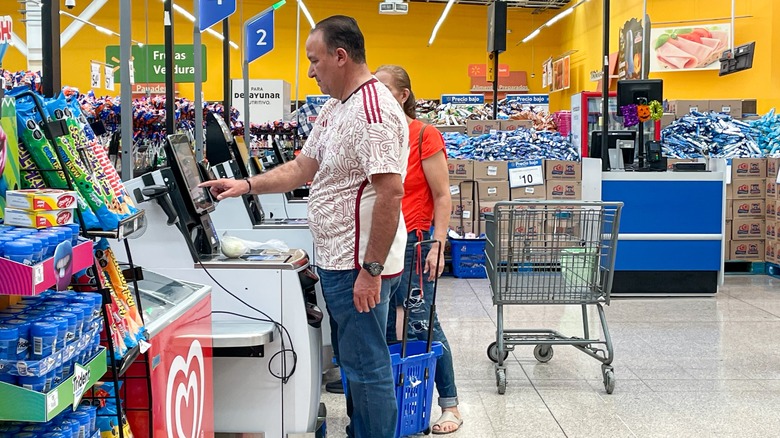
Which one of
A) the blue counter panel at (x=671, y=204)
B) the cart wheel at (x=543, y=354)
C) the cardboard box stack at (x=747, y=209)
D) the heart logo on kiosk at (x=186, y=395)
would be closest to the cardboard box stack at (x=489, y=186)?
the cardboard box stack at (x=747, y=209)

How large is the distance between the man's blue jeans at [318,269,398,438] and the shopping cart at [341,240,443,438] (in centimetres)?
60

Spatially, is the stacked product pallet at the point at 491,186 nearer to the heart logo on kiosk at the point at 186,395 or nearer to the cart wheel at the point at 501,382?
the cart wheel at the point at 501,382

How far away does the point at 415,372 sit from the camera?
357 cm

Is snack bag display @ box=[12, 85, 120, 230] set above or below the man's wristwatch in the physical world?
above

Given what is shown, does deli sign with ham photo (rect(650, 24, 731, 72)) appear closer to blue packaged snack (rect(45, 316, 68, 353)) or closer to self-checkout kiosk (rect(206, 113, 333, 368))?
self-checkout kiosk (rect(206, 113, 333, 368))

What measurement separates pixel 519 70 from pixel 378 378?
2716cm

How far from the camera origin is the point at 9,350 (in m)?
1.46

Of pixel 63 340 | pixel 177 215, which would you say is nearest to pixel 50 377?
pixel 63 340

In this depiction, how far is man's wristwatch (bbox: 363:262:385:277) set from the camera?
262 centimetres

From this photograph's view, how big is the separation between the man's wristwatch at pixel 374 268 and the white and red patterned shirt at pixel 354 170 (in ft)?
0.25

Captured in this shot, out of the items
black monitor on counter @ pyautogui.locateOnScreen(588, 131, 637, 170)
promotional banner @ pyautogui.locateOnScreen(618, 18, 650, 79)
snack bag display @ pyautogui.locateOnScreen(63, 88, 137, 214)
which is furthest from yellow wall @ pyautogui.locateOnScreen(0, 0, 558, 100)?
snack bag display @ pyautogui.locateOnScreen(63, 88, 137, 214)

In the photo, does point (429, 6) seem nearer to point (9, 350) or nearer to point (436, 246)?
point (436, 246)

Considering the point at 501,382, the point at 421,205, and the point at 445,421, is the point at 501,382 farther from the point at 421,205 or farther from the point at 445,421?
the point at 421,205

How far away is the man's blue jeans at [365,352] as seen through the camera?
9.00 feet
